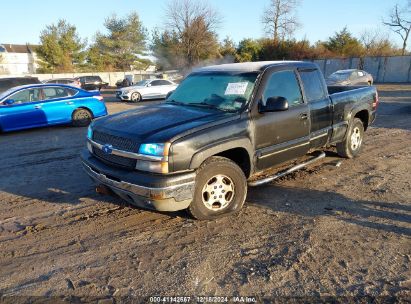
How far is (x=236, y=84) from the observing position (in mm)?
4488

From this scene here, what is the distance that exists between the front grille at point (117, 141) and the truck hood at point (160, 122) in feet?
0.15

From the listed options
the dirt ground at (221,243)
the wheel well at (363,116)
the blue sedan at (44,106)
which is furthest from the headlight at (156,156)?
the blue sedan at (44,106)

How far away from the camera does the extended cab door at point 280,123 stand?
4.36 m

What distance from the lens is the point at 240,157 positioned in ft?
14.4

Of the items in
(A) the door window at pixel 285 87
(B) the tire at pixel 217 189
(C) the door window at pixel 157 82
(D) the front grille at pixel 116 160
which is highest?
(A) the door window at pixel 285 87

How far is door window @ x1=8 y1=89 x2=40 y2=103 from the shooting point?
9926mm

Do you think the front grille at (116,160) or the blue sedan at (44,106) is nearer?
the front grille at (116,160)

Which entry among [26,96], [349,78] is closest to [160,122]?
[26,96]

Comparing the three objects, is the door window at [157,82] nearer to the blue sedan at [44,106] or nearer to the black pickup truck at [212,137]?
the blue sedan at [44,106]

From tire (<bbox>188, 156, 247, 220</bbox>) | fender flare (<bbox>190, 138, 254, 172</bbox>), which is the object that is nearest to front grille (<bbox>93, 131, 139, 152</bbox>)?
fender flare (<bbox>190, 138, 254, 172</bbox>)

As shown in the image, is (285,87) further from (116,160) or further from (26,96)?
(26,96)

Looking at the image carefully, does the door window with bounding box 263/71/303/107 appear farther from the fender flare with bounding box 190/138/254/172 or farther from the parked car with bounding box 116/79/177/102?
the parked car with bounding box 116/79/177/102

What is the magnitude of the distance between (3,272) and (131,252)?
1201 mm

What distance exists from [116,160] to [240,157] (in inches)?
62.1
